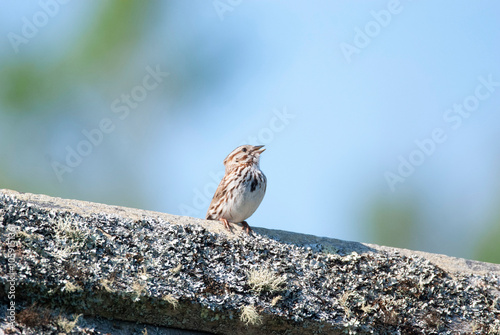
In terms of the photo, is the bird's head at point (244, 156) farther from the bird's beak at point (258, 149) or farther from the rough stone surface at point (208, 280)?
the rough stone surface at point (208, 280)

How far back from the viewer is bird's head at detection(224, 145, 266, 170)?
7.29 metres

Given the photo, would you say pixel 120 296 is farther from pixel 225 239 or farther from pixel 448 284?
pixel 448 284

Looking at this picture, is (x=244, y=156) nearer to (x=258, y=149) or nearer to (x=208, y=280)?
(x=258, y=149)

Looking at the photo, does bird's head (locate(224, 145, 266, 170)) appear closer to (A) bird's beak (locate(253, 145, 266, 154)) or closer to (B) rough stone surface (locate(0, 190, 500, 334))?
(A) bird's beak (locate(253, 145, 266, 154))

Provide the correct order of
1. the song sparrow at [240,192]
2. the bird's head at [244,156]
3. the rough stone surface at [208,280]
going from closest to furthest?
the rough stone surface at [208,280], the song sparrow at [240,192], the bird's head at [244,156]

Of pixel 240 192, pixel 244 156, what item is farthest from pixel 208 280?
pixel 244 156

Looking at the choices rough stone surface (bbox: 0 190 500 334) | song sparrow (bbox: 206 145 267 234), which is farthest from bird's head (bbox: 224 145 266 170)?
rough stone surface (bbox: 0 190 500 334)

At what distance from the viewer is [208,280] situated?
3.48 m

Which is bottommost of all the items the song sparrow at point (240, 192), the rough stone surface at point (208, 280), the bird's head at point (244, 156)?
the rough stone surface at point (208, 280)

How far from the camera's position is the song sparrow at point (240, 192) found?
20.8 feet

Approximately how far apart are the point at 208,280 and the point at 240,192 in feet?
10.1

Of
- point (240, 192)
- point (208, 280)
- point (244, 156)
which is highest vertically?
point (244, 156)

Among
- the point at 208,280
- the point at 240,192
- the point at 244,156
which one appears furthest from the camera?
the point at 244,156

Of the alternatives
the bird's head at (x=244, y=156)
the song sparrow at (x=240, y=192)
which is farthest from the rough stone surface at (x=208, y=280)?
the bird's head at (x=244, y=156)
